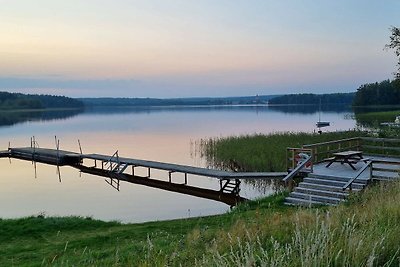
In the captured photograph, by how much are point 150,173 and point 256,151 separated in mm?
6604

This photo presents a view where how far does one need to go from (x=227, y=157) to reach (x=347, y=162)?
12.6m

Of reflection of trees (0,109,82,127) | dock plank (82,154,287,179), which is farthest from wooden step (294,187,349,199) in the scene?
reflection of trees (0,109,82,127)

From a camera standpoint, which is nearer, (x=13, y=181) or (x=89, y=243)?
(x=89, y=243)

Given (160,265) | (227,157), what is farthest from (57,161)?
(160,265)

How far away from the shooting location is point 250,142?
2875cm

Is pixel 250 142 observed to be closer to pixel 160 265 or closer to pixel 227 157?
pixel 227 157

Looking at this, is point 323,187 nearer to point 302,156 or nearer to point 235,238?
point 302,156

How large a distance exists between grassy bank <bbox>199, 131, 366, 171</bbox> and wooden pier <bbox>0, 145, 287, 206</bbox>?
2638 millimetres

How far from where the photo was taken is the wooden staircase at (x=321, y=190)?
39.9 ft

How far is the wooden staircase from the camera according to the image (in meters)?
12.1

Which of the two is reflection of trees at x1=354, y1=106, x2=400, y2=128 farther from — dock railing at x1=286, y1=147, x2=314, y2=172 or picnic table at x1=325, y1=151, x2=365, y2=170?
dock railing at x1=286, y1=147, x2=314, y2=172

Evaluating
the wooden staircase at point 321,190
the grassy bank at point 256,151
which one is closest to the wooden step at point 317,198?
the wooden staircase at point 321,190

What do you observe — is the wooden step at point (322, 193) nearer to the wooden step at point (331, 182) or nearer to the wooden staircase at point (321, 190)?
the wooden staircase at point (321, 190)

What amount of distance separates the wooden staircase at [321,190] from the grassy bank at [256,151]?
8208mm
